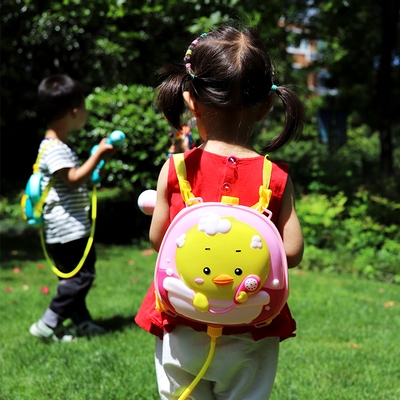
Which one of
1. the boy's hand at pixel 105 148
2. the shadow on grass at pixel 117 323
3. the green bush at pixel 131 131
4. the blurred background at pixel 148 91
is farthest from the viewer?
the green bush at pixel 131 131

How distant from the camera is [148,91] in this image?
26.5ft

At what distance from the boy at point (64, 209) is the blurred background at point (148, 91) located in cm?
140

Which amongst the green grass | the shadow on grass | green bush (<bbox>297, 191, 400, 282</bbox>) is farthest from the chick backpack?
green bush (<bbox>297, 191, 400, 282</bbox>)

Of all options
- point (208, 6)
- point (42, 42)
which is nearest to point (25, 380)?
point (208, 6)

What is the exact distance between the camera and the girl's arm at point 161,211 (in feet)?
5.94

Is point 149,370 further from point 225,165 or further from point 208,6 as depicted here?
point 208,6

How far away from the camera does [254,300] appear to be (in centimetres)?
162

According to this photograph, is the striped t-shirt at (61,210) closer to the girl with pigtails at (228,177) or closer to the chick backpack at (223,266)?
the girl with pigtails at (228,177)

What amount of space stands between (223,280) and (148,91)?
22.2 feet

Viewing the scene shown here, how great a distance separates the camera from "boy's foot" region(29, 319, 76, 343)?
3766 mm

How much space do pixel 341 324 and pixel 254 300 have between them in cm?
293

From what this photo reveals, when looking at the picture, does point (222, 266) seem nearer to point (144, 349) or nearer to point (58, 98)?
point (144, 349)

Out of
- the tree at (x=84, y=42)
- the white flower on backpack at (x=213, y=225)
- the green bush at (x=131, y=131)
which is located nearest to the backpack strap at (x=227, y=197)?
the white flower on backpack at (x=213, y=225)

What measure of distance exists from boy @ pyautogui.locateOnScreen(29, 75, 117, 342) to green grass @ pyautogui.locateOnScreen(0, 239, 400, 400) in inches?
7.8
